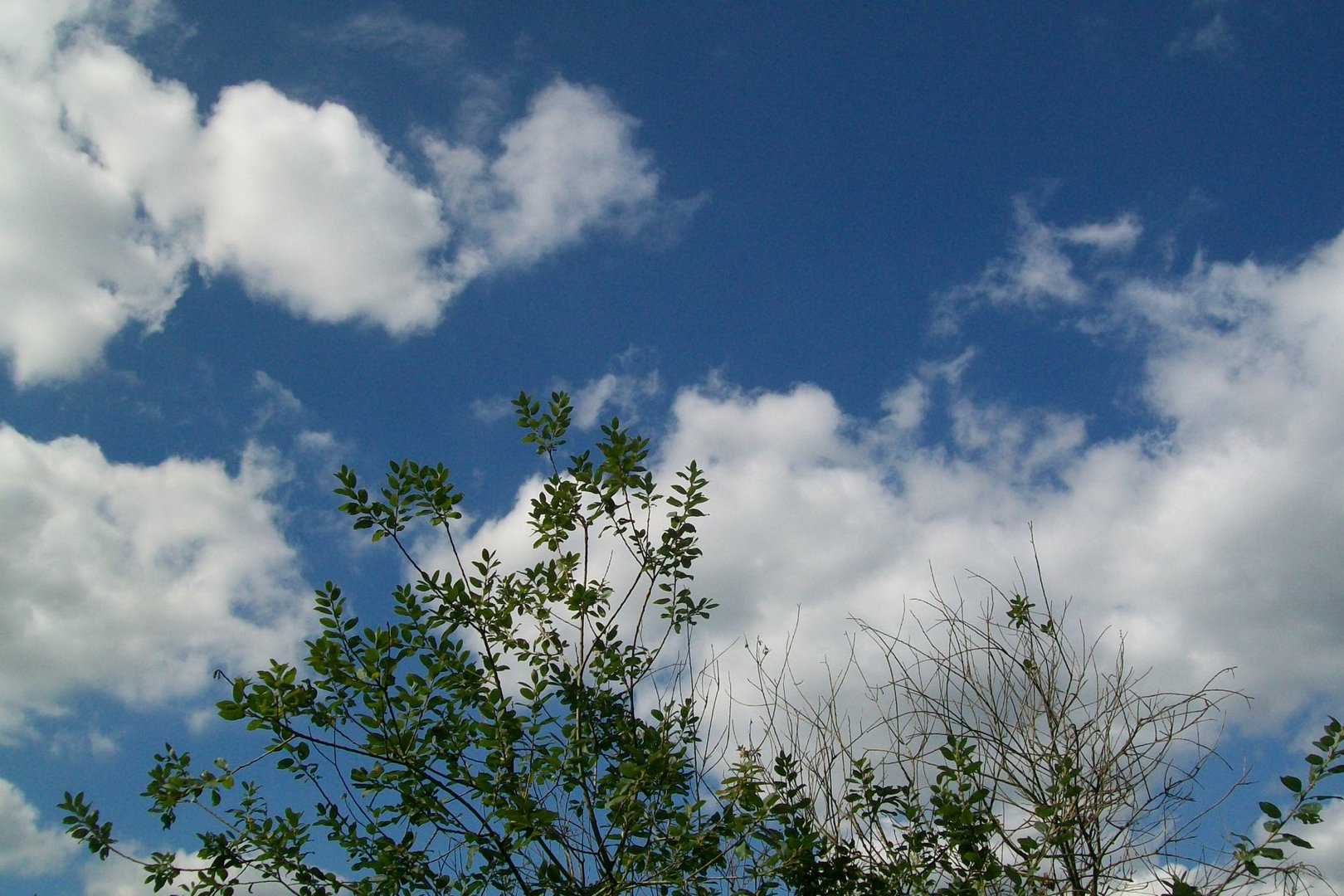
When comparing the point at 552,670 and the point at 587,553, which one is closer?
the point at 552,670

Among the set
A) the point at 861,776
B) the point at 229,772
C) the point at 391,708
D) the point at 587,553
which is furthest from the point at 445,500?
the point at 861,776

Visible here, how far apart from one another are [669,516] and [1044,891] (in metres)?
2.76

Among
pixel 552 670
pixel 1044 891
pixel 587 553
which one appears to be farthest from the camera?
pixel 587 553

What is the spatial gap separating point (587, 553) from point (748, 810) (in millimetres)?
1734

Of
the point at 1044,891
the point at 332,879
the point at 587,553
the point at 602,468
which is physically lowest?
the point at 1044,891

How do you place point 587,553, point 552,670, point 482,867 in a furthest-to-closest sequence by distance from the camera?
point 587,553, point 552,670, point 482,867

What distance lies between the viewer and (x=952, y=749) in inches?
196

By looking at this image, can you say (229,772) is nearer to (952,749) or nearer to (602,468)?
(602,468)

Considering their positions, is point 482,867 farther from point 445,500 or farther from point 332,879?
point 445,500

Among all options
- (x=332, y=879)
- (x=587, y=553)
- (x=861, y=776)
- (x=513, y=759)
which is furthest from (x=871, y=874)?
(x=332, y=879)

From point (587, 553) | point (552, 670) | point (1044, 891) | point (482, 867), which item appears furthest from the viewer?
point (587, 553)

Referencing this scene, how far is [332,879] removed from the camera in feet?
15.0

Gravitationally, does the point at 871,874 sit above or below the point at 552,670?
below

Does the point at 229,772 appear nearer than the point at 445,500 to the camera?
Yes
